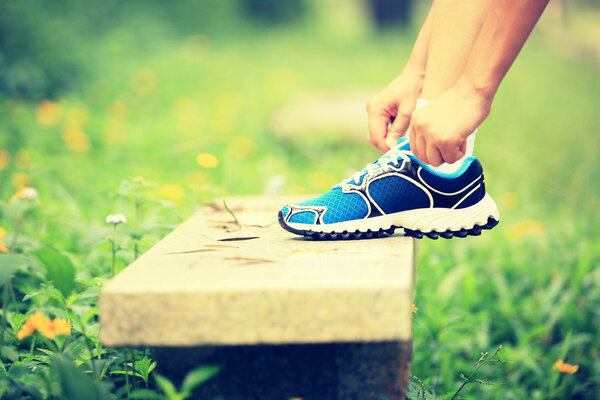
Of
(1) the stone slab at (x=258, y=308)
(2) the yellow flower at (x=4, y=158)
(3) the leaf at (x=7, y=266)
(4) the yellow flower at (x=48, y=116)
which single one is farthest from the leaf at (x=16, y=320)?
(4) the yellow flower at (x=48, y=116)

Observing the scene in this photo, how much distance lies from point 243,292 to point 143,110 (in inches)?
165

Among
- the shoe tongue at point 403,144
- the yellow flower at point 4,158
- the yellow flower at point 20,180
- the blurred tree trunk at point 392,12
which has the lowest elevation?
the shoe tongue at point 403,144

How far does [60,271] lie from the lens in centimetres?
159

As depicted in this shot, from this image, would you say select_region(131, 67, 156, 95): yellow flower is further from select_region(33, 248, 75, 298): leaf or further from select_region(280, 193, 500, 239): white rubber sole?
select_region(280, 193, 500, 239): white rubber sole

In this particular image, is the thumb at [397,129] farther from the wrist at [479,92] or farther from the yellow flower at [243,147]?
the yellow flower at [243,147]

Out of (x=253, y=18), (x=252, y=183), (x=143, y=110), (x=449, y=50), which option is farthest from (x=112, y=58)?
(x=253, y=18)

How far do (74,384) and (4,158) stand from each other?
2.31 meters

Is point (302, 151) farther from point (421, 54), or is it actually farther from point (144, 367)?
point (144, 367)

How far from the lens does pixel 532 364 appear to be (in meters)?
1.79

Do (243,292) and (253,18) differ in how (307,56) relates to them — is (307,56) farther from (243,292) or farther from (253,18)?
(243,292)

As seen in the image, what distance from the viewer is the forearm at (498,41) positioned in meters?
1.15

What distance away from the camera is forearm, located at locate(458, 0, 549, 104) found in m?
1.15

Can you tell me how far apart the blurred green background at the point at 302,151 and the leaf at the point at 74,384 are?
0.77 meters

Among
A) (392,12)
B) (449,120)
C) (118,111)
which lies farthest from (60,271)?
(392,12)
